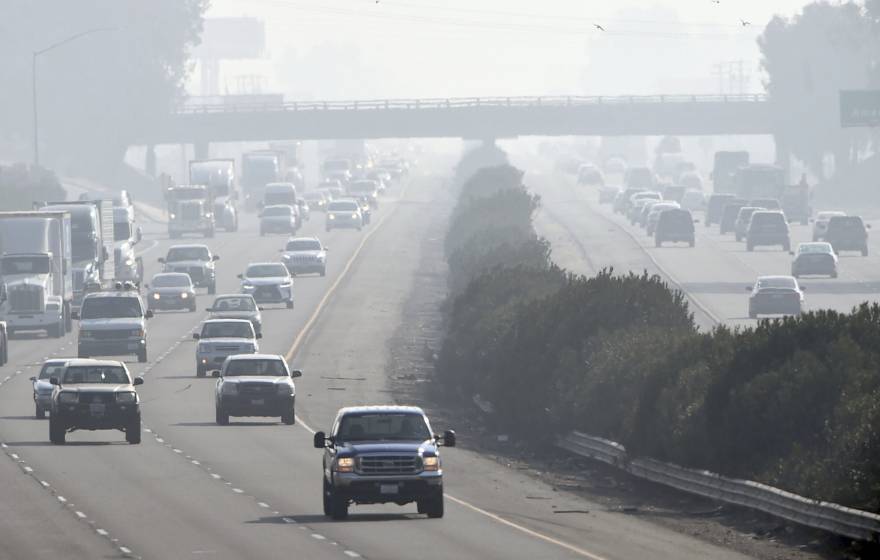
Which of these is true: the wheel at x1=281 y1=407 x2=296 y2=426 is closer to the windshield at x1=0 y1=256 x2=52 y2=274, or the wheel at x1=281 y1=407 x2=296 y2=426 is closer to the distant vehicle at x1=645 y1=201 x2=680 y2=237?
the windshield at x1=0 y1=256 x2=52 y2=274

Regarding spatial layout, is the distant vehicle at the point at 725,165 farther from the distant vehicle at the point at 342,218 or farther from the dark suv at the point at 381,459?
the dark suv at the point at 381,459

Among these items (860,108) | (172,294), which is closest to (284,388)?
(172,294)

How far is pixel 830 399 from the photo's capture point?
32.2 m

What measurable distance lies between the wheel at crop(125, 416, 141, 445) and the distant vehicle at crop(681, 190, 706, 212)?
360ft

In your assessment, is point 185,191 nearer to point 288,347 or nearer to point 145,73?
point 288,347

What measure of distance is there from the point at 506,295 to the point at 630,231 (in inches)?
2698

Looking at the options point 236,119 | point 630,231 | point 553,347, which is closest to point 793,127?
point 236,119

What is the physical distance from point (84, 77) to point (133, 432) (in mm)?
147110

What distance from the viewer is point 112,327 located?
60.9 meters

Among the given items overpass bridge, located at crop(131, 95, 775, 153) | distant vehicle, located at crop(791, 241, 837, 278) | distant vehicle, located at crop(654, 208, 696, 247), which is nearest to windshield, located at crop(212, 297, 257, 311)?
distant vehicle, located at crop(791, 241, 837, 278)

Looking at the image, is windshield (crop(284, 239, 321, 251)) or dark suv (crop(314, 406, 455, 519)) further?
windshield (crop(284, 239, 321, 251))

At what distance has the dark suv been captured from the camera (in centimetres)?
2794

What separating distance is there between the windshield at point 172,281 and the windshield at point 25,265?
38.9ft

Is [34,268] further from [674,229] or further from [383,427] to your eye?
[674,229]
